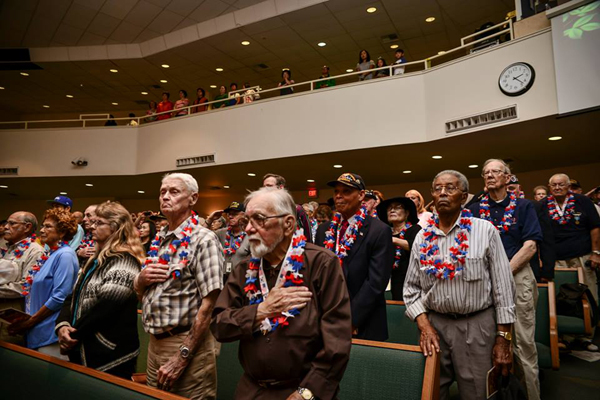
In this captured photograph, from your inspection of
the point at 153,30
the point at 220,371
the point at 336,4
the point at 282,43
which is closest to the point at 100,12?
the point at 153,30

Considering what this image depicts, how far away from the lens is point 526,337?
259cm

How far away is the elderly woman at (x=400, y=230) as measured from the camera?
3314 mm

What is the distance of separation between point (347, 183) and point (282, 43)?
881 cm

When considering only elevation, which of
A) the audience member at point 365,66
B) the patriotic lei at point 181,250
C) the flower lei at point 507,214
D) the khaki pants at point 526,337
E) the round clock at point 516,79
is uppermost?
the audience member at point 365,66

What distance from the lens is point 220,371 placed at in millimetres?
2480

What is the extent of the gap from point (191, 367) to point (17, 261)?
2241mm

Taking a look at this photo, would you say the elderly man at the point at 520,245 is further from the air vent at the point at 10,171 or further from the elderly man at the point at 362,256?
the air vent at the point at 10,171

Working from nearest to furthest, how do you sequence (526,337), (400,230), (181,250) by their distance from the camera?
(181,250) < (526,337) < (400,230)

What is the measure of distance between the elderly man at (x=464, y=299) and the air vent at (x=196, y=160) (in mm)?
8078

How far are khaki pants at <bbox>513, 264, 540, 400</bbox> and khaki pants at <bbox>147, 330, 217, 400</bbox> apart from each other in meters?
1.80

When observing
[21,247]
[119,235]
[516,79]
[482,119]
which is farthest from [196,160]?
[119,235]

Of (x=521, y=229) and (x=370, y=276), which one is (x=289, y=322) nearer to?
(x=370, y=276)

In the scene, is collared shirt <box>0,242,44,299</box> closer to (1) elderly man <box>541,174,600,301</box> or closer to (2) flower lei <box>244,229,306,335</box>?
(2) flower lei <box>244,229,306,335</box>

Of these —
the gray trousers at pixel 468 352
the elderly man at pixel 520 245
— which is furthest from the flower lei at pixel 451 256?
the elderly man at pixel 520 245
